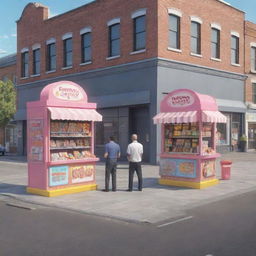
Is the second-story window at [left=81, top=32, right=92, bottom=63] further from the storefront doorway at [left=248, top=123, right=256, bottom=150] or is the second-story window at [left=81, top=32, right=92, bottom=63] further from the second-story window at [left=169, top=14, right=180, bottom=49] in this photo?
the storefront doorway at [left=248, top=123, right=256, bottom=150]

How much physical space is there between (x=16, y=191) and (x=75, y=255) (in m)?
7.10

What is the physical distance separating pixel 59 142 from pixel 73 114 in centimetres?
108

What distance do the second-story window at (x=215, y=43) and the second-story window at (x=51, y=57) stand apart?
453 inches

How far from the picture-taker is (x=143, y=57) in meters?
21.1

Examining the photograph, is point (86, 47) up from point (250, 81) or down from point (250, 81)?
up

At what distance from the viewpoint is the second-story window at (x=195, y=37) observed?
22656 millimetres

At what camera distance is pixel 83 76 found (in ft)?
81.8

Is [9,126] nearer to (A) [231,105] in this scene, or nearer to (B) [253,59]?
(A) [231,105]

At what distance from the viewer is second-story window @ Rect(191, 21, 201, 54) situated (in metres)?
22.7

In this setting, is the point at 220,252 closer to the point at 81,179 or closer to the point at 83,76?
the point at 81,179

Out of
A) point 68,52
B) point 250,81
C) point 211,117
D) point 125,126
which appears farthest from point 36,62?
point 211,117

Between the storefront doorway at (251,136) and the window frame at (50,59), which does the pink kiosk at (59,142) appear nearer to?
the window frame at (50,59)

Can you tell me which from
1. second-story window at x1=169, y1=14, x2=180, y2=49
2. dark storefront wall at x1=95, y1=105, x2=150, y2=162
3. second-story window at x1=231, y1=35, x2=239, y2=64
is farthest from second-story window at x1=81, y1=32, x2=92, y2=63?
second-story window at x1=231, y1=35, x2=239, y2=64

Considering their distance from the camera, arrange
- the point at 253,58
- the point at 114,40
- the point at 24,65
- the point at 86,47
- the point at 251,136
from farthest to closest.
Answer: the point at 24,65, the point at 251,136, the point at 253,58, the point at 86,47, the point at 114,40
